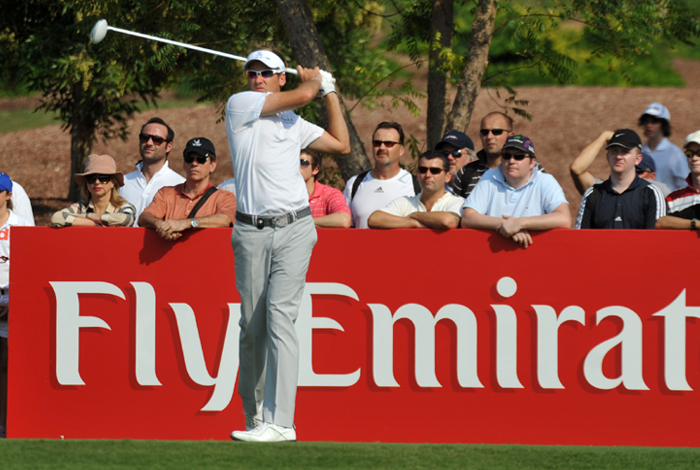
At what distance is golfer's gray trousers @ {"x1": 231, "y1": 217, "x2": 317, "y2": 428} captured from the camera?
16.0 feet

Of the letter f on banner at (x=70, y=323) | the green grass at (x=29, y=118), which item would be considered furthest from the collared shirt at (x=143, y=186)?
the green grass at (x=29, y=118)

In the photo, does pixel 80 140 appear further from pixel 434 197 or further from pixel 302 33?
pixel 434 197

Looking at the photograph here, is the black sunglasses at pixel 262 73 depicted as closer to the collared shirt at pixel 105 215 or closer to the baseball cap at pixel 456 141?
the collared shirt at pixel 105 215

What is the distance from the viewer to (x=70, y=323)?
5.61 m

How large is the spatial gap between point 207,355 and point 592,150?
3.15 meters

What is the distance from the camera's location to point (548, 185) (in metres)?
5.69

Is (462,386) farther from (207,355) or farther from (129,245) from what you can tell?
(129,245)

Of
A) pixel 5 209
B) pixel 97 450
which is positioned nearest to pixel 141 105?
pixel 5 209

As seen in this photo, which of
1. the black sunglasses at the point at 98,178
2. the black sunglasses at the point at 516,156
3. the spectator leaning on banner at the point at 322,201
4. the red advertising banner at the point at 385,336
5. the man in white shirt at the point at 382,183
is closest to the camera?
the red advertising banner at the point at 385,336

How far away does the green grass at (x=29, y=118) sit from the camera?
2888cm

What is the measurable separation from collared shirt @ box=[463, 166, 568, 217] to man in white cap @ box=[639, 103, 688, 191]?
2.03 m

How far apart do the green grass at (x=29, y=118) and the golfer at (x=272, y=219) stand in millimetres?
23923

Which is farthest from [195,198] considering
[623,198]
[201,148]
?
[623,198]

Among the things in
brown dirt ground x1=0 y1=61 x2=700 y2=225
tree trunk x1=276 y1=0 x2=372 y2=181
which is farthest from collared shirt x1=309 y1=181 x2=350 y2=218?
brown dirt ground x1=0 y1=61 x2=700 y2=225
